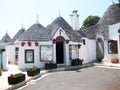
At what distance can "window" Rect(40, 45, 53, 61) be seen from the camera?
24.4 metres

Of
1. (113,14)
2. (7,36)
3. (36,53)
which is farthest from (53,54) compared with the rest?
(7,36)

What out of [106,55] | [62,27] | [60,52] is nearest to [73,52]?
[60,52]

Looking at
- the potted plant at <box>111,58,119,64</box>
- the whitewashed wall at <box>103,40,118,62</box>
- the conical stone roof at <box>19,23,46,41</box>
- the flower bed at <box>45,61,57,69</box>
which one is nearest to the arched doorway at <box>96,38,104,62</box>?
the whitewashed wall at <box>103,40,118,62</box>

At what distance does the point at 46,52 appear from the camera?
80.4 feet

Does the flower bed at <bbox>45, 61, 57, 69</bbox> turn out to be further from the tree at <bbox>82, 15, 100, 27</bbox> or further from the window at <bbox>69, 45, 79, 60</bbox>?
the tree at <bbox>82, 15, 100, 27</bbox>

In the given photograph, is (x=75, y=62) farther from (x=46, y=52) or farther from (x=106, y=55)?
(x=106, y=55)

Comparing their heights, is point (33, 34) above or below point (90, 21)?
below

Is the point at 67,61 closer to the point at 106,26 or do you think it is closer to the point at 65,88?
the point at 106,26

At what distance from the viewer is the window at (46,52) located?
24362mm

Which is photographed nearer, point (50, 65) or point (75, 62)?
point (50, 65)

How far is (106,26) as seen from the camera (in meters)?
29.9

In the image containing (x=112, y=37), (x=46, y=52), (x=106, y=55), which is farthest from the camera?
(x=106, y=55)

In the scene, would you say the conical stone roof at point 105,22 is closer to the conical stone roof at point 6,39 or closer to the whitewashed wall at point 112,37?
the whitewashed wall at point 112,37

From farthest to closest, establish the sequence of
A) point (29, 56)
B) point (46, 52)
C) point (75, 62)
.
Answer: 1. point (75, 62)
2. point (46, 52)
3. point (29, 56)
